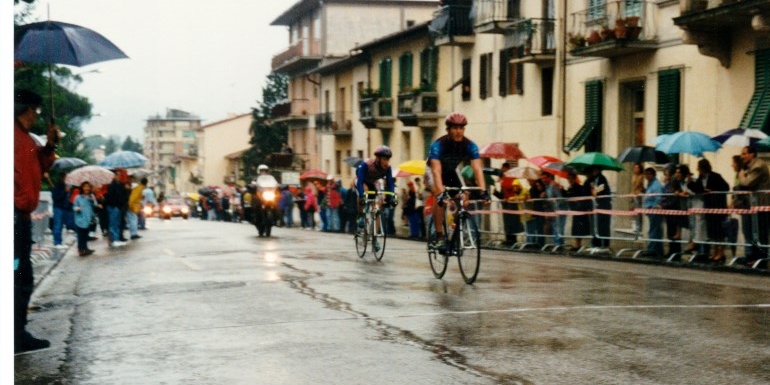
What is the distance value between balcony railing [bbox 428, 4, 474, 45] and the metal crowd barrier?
15.6 metres

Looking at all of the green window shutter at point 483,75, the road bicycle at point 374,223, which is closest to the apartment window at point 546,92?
the green window shutter at point 483,75

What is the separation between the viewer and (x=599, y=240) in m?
21.0

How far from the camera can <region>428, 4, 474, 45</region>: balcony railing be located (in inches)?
1615

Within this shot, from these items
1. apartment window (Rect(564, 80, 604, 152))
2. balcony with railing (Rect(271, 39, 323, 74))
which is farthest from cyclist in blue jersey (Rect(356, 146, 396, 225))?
balcony with railing (Rect(271, 39, 323, 74))

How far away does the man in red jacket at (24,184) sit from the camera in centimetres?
794

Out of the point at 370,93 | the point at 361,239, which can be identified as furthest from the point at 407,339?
the point at 370,93

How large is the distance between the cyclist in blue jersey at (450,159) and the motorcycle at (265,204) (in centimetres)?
1508

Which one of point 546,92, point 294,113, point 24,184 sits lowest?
point 24,184

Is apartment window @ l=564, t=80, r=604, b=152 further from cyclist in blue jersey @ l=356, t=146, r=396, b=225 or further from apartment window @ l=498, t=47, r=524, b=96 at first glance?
cyclist in blue jersey @ l=356, t=146, r=396, b=225

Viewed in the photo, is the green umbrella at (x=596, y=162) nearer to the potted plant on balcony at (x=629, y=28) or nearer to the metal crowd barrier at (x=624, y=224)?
the metal crowd barrier at (x=624, y=224)

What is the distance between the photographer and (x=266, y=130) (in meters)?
84.4

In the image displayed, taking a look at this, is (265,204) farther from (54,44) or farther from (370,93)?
(370,93)

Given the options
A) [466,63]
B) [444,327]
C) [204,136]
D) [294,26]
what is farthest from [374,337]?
[204,136]

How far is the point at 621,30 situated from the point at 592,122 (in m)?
3.94
